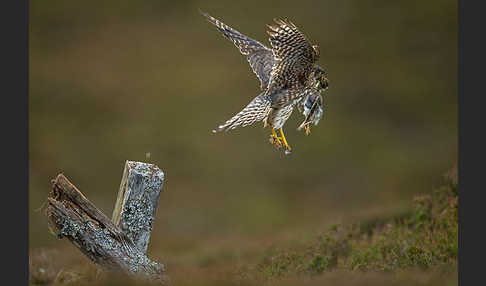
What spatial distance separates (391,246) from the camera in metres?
7.90

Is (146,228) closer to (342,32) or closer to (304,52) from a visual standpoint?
(304,52)

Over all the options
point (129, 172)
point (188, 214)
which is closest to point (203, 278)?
point (129, 172)

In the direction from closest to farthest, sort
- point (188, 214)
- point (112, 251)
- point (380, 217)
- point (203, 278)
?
point (112, 251)
point (203, 278)
point (380, 217)
point (188, 214)

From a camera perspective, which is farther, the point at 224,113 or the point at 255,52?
the point at 224,113

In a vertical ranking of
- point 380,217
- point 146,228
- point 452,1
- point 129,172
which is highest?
point 452,1

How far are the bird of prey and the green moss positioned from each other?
2285 millimetres

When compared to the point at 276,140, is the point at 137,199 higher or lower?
lower

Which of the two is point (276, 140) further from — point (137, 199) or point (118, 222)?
point (118, 222)

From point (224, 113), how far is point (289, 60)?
14.0 m

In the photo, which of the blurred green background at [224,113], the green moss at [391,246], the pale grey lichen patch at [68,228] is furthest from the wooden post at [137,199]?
the blurred green background at [224,113]

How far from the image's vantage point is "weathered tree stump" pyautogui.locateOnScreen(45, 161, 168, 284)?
5102 millimetres

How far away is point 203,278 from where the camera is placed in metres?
5.54

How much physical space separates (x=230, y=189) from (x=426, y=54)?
12.9 m

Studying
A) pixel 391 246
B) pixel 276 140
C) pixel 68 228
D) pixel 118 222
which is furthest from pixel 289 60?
pixel 391 246
